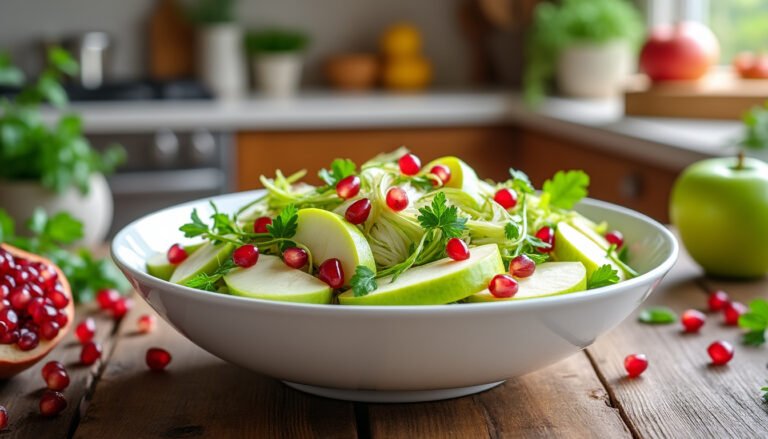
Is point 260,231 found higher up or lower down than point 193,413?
higher up

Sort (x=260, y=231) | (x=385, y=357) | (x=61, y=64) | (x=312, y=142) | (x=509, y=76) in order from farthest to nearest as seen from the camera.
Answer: (x=509, y=76) < (x=312, y=142) < (x=61, y=64) < (x=260, y=231) < (x=385, y=357)

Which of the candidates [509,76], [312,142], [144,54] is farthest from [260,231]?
[509,76]

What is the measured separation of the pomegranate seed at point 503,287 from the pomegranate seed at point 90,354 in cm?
47

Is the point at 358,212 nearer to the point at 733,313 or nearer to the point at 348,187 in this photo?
the point at 348,187

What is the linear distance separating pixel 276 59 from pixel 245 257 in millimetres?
2925

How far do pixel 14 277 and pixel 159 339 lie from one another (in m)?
0.20

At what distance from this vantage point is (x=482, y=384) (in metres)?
0.86

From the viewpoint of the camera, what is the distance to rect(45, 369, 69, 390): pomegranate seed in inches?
37.0

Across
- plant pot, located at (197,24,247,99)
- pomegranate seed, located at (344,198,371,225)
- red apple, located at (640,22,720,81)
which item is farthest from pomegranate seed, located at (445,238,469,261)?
plant pot, located at (197,24,247,99)

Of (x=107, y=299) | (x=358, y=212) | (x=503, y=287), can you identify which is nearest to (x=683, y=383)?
(x=503, y=287)

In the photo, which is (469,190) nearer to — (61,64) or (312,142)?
(61,64)

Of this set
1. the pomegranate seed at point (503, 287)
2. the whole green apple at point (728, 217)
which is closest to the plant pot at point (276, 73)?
the whole green apple at point (728, 217)

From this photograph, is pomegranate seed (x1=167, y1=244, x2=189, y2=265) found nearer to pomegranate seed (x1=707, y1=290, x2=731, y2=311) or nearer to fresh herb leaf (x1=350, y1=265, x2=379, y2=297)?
fresh herb leaf (x1=350, y1=265, x2=379, y2=297)

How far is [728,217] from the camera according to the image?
134cm
